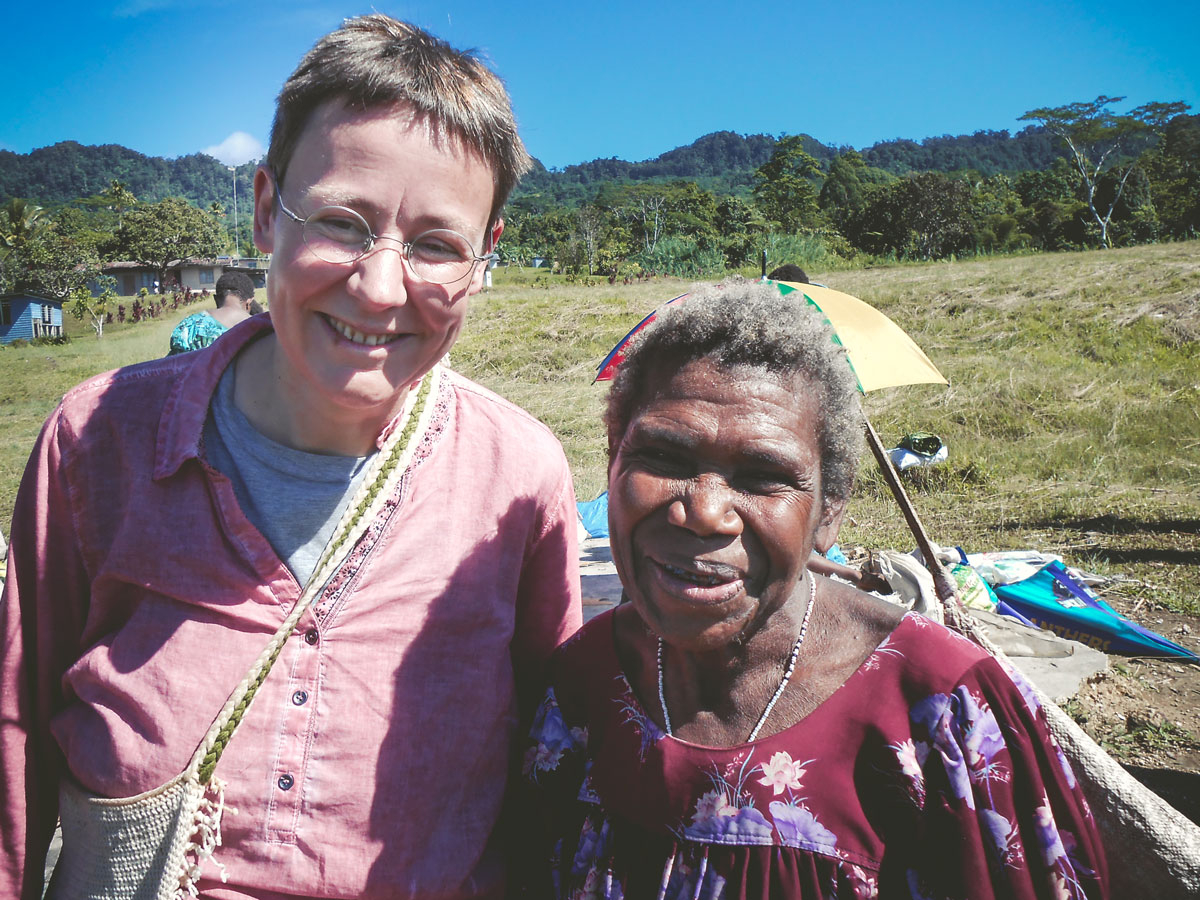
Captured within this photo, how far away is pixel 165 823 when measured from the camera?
4.49 ft

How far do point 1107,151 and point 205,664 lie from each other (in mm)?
55861

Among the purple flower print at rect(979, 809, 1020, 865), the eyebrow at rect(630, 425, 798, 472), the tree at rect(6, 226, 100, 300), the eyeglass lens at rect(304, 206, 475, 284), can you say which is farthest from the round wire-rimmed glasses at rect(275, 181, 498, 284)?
the tree at rect(6, 226, 100, 300)

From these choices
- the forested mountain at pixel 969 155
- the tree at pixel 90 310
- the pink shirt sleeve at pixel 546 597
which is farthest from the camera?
the forested mountain at pixel 969 155

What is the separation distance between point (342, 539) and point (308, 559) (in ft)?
0.27

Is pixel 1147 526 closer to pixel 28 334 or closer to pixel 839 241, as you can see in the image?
pixel 839 241

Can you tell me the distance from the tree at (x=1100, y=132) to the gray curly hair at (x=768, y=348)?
138 feet

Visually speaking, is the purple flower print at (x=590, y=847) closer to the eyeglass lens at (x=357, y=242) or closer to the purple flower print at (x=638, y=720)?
the purple flower print at (x=638, y=720)

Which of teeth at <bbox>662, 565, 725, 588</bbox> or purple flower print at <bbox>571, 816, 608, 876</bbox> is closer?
teeth at <bbox>662, 565, 725, 588</bbox>

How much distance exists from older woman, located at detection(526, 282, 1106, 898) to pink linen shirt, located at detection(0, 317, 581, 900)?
10.8 inches

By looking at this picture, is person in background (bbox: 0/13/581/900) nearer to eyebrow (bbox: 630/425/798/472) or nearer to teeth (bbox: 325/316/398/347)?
teeth (bbox: 325/316/398/347)

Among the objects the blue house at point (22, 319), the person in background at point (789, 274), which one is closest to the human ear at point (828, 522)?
the person in background at point (789, 274)

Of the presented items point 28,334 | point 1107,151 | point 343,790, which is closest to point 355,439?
point 343,790

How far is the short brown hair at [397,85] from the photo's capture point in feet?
4.60

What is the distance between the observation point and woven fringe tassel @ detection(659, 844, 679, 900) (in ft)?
4.58
